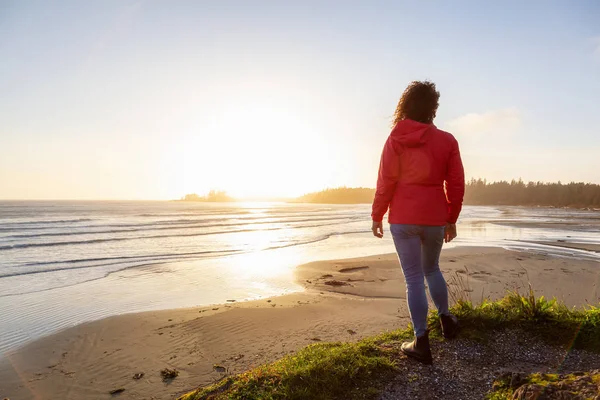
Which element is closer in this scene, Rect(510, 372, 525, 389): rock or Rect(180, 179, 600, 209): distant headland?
Rect(510, 372, 525, 389): rock

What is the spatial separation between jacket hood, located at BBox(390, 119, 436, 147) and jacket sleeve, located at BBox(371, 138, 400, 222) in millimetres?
104

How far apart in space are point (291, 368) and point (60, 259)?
14939 millimetres

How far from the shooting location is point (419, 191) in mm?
3379

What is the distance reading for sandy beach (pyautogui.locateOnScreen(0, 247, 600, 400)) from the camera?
4.41 m

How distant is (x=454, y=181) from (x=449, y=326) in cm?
156

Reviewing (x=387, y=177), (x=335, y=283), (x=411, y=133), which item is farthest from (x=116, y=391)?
(x=335, y=283)

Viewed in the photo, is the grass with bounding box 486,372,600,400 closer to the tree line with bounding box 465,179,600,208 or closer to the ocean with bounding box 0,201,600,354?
the ocean with bounding box 0,201,600,354

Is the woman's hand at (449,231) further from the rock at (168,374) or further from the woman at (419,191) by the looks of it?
the rock at (168,374)

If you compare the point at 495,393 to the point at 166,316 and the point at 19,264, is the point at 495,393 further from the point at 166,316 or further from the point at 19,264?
the point at 19,264

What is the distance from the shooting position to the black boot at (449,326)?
3.76 metres

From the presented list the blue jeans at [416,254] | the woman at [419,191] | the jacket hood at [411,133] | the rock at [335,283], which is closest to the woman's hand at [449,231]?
the woman at [419,191]

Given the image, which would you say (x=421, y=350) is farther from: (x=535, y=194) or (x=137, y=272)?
(x=535, y=194)

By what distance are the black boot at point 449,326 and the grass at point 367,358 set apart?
0.39 feet

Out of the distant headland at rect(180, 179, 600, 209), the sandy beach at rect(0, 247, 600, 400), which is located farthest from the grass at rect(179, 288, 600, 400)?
the distant headland at rect(180, 179, 600, 209)
